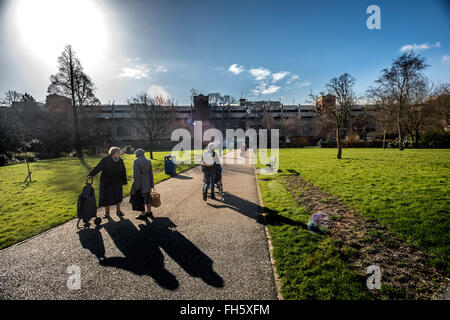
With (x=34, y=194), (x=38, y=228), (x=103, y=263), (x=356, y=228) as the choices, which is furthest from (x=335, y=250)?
(x=34, y=194)

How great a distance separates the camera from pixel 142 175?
5.60 meters

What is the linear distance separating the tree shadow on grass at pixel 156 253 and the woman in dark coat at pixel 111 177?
27.8 inches

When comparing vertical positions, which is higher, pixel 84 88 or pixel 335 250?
pixel 84 88

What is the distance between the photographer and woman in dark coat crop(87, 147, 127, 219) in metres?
5.59

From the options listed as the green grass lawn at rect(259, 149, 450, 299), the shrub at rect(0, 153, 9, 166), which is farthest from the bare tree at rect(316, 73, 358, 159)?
the shrub at rect(0, 153, 9, 166)

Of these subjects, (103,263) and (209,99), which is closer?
(103,263)

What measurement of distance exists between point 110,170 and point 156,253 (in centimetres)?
286

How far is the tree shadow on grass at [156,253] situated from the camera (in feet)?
11.0

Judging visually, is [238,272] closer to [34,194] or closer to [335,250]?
[335,250]

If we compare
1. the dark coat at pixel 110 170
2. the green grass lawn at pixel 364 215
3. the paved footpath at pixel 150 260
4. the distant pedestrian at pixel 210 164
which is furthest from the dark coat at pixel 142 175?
the green grass lawn at pixel 364 215

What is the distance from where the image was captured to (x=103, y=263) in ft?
12.4

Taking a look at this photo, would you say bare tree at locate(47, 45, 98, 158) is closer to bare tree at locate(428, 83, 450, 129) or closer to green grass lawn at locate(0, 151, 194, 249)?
green grass lawn at locate(0, 151, 194, 249)

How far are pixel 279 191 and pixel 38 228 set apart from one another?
25.9 feet

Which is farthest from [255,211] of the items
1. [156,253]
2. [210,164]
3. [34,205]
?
[34,205]
